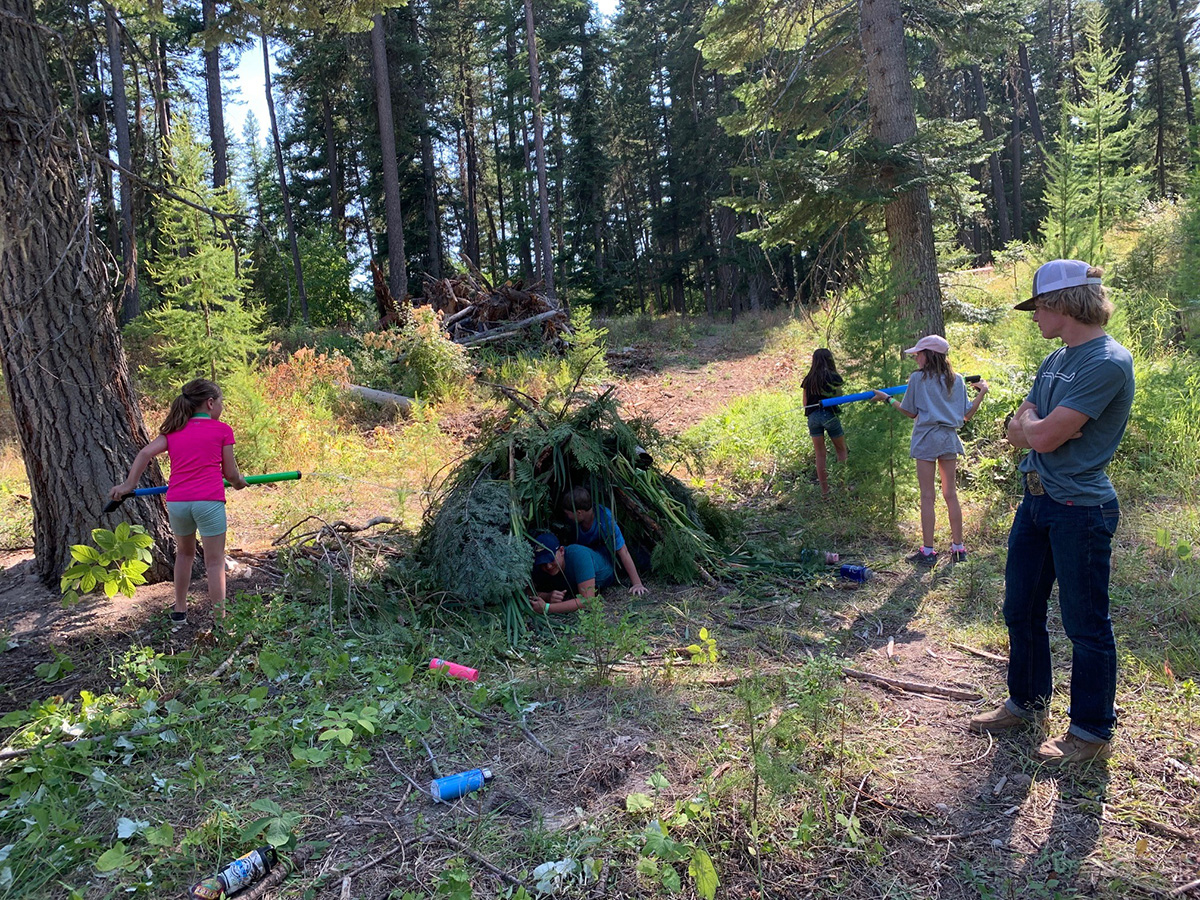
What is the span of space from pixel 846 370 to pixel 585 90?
27.2 metres

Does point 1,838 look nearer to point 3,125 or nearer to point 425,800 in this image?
point 425,800

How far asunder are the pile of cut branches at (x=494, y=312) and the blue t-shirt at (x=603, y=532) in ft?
32.1

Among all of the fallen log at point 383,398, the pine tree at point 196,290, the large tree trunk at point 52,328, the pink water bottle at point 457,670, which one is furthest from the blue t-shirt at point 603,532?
the pine tree at point 196,290

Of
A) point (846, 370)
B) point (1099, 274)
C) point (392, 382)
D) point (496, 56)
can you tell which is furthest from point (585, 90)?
point (1099, 274)

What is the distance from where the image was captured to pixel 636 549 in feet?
19.8

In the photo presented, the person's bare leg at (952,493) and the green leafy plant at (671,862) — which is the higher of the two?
the person's bare leg at (952,493)

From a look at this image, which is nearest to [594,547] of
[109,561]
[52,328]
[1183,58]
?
[109,561]

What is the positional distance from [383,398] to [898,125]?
28.2 ft

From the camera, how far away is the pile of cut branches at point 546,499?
16.7ft

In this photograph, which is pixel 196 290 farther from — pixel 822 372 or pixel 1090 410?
pixel 1090 410

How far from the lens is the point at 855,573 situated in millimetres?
5660

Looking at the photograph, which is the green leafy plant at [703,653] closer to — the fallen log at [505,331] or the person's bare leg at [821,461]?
the person's bare leg at [821,461]

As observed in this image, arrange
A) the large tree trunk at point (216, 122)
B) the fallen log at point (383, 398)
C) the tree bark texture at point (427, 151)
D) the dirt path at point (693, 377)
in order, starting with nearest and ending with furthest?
the fallen log at point (383, 398) < the dirt path at point (693, 377) < the large tree trunk at point (216, 122) < the tree bark texture at point (427, 151)

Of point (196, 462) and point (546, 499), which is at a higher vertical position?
point (196, 462)
